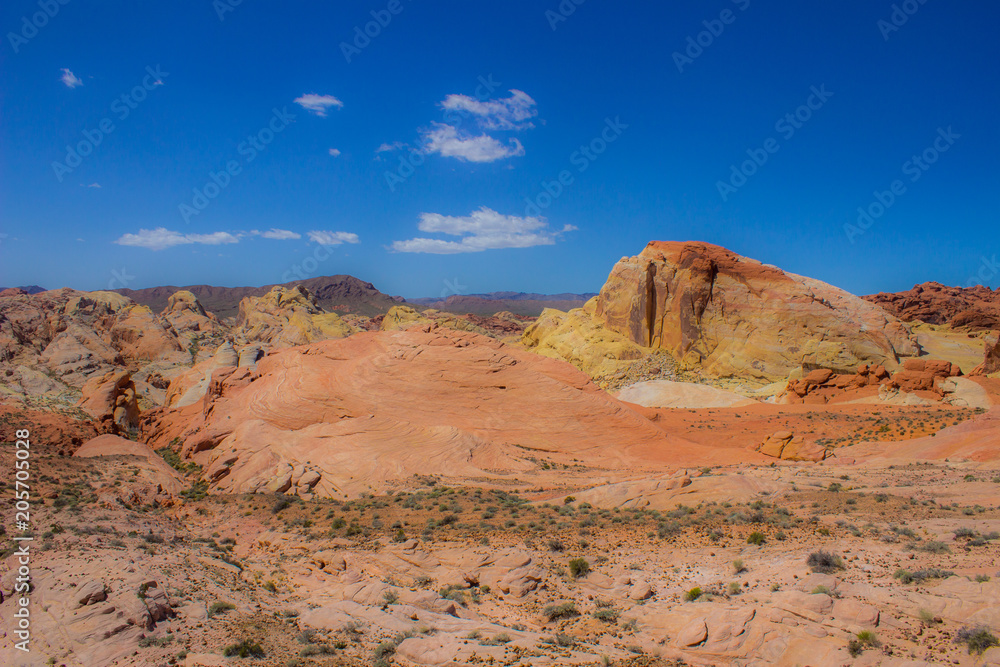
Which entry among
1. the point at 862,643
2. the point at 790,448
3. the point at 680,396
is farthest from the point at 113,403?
the point at 680,396

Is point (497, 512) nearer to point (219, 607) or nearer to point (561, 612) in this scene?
point (561, 612)

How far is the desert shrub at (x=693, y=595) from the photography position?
11434 mm

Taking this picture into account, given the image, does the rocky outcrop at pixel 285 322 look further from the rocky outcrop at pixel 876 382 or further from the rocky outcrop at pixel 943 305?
the rocky outcrop at pixel 943 305

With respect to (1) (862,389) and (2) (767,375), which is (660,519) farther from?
(2) (767,375)

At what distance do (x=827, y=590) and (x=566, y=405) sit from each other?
19.1 metres

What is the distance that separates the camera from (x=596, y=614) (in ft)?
36.3

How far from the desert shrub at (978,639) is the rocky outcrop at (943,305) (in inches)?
3380

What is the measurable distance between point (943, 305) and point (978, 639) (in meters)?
116

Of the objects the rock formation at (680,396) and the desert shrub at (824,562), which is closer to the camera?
the desert shrub at (824,562)

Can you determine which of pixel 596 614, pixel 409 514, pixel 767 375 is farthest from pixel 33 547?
pixel 767 375

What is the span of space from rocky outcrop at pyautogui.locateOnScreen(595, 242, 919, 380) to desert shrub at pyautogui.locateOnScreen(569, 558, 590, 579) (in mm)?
41956

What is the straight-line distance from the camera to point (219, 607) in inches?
433

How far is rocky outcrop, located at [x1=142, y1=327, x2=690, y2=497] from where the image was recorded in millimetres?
22844

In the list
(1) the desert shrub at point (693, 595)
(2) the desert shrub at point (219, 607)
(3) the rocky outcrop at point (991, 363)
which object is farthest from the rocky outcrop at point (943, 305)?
(2) the desert shrub at point (219, 607)
